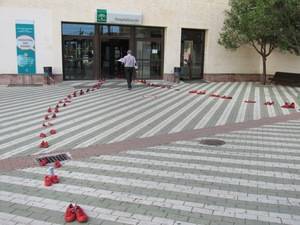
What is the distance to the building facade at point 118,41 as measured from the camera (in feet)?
58.7

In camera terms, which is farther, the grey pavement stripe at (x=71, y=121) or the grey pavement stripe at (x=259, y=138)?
the grey pavement stripe at (x=259, y=138)

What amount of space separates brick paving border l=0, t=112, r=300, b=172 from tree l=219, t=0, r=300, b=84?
9.27m

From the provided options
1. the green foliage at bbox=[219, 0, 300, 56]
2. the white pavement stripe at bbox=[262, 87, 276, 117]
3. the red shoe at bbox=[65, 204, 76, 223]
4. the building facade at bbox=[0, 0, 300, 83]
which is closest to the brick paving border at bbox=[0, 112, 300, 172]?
the white pavement stripe at bbox=[262, 87, 276, 117]

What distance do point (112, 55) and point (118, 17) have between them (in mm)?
2354

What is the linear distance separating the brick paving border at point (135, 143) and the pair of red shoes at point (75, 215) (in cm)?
224

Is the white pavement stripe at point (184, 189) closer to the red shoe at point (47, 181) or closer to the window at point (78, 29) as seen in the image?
the red shoe at point (47, 181)

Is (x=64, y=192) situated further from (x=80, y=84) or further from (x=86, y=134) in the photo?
(x=80, y=84)

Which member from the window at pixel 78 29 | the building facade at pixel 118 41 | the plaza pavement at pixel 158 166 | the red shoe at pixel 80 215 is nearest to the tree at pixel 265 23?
the building facade at pixel 118 41

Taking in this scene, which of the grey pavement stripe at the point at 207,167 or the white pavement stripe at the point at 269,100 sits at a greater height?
the white pavement stripe at the point at 269,100

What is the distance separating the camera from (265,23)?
1802 cm

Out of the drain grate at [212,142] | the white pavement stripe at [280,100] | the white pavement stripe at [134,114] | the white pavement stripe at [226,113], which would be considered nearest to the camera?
the drain grate at [212,142]

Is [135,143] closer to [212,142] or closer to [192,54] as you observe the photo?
[212,142]

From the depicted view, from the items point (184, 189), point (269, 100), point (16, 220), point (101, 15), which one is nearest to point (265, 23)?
point (269, 100)

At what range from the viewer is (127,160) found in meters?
6.62
